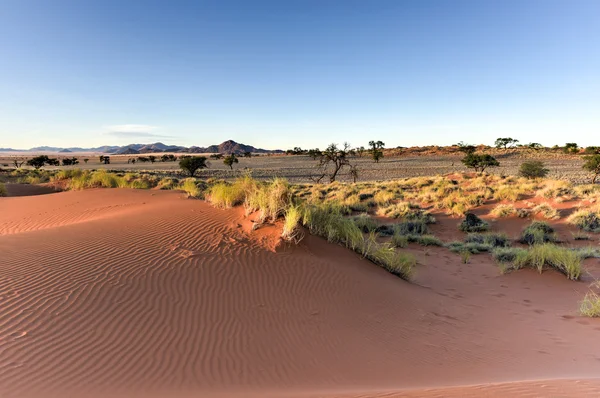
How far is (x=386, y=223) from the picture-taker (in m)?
16.0

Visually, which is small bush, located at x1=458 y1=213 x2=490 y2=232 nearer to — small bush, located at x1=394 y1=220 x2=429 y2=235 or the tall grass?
small bush, located at x1=394 y1=220 x2=429 y2=235

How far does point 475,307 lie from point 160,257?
5817 mm

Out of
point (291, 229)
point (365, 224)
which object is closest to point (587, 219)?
point (365, 224)

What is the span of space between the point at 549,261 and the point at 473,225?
586 centimetres

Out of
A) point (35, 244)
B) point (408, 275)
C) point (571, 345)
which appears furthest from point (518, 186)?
point (35, 244)

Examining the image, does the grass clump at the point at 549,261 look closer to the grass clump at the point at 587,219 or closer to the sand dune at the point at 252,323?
the sand dune at the point at 252,323

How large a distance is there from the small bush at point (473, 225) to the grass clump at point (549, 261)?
5146mm

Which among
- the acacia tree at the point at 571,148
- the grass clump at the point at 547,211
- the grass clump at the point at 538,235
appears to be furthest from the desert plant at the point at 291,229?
the acacia tree at the point at 571,148

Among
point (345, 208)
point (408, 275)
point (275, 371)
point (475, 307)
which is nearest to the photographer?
point (275, 371)

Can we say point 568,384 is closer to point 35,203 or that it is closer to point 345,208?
point 345,208

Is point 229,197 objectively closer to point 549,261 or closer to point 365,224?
point 365,224

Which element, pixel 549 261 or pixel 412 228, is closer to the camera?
pixel 549 261

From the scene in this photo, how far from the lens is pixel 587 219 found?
551 inches

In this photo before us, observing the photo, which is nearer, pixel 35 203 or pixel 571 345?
pixel 571 345
